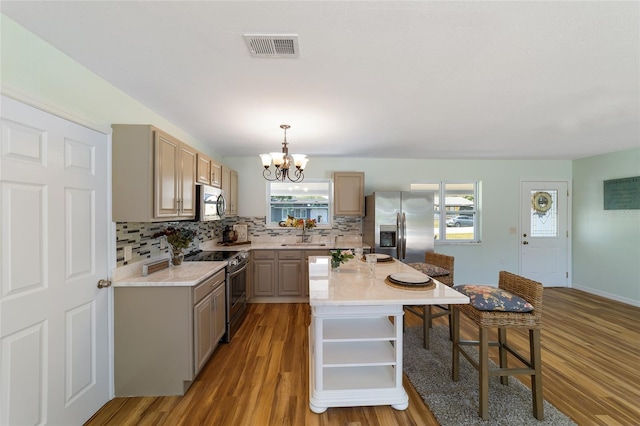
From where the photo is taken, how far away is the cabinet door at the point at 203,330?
82.9 inches

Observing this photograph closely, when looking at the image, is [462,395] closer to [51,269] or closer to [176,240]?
[176,240]

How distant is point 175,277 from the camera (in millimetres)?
2168

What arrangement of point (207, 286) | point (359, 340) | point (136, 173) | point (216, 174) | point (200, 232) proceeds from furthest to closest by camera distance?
point (200, 232) < point (216, 174) < point (207, 286) < point (136, 173) < point (359, 340)

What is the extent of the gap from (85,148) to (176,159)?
65cm

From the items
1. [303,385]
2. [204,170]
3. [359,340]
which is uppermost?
[204,170]

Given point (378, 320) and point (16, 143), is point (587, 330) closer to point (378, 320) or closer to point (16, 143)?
point (378, 320)

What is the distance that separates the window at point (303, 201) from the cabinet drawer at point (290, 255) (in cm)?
85

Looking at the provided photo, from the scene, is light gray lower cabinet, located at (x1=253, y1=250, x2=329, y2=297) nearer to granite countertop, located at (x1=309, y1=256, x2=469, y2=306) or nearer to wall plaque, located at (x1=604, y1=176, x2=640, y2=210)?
granite countertop, located at (x1=309, y1=256, x2=469, y2=306)

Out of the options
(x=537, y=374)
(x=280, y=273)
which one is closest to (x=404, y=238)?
(x=280, y=273)

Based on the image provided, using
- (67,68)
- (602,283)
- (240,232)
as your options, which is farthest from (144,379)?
(602,283)

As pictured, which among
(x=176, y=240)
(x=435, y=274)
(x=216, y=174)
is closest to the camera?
(x=176, y=240)

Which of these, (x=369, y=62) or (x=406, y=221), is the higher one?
(x=369, y=62)

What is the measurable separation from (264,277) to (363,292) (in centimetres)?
257

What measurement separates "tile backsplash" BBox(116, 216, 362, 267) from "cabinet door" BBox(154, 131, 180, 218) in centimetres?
39
